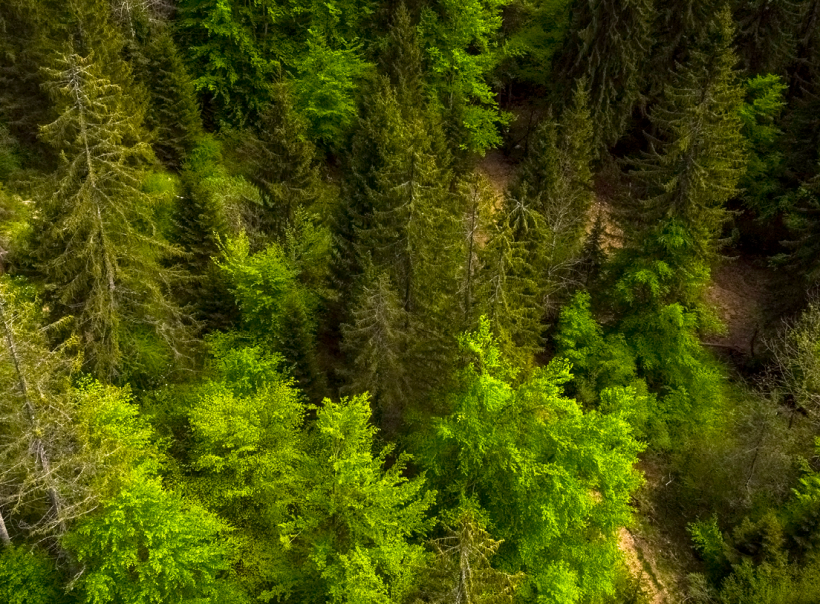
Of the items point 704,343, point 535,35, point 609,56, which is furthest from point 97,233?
point 535,35

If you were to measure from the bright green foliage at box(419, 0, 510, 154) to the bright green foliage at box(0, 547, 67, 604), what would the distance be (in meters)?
22.2

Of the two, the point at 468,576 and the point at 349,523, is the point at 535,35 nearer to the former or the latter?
the point at 349,523

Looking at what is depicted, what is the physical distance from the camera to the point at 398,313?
18.5 meters

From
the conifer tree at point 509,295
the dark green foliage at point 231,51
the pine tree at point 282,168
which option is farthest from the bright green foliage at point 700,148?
the dark green foliage at point 231,51

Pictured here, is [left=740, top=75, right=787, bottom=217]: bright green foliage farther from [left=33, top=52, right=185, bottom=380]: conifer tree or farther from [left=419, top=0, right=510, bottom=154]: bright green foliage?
[left=33, top=52, right=185, bottom=380]: conifer tree

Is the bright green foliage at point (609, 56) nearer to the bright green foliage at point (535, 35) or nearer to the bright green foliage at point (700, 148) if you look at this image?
the bright green foliage at point (535, 35)

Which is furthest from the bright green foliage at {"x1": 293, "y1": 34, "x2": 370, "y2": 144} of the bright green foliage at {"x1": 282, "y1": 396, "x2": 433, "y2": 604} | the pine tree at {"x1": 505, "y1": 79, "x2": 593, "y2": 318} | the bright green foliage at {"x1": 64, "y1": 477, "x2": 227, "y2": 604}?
the bright green foliage at {"x1": 64, "y1": 477, "x2": 227, "y2": 604}

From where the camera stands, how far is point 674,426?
24156 millimetres

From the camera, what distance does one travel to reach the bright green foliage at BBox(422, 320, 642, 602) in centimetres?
1466

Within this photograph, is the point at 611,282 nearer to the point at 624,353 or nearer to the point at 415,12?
the point at 624,353

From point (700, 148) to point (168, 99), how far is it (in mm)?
22900

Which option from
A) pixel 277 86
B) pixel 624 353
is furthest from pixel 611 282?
pixel 277 86

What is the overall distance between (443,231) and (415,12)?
46.0ft

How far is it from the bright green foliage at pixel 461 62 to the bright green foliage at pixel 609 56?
159 inches
